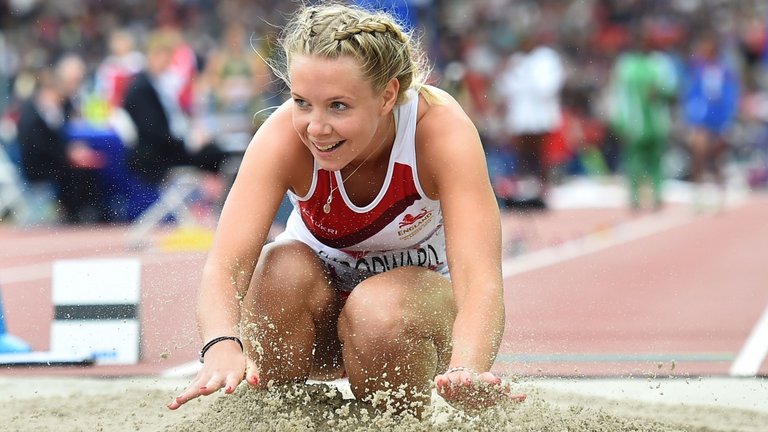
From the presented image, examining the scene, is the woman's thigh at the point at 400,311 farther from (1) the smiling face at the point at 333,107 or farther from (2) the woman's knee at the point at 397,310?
(1) the smiling face at the point at 333,107

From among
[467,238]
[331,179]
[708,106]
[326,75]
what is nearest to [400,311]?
[467,238]

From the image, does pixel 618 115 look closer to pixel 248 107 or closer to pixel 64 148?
pixel 248 107

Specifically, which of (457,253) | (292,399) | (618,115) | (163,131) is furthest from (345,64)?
(618,115)

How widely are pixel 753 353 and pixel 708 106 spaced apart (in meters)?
11.0

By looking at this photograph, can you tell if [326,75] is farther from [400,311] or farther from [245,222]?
[400,311]

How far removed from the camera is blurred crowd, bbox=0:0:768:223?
40.0 ft

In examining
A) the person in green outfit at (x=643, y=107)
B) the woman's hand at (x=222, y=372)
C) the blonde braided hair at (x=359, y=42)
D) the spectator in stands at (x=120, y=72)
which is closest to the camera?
the woman's hand at (x=222, y=372)

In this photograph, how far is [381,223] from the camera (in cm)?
355

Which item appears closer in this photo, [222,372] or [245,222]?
[222,372]

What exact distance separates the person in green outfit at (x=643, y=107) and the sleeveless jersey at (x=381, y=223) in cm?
1058

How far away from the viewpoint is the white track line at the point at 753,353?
5276 mm

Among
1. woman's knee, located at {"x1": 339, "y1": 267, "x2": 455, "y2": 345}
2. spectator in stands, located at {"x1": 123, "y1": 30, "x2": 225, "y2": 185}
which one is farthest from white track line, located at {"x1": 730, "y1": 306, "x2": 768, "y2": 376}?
spectator in stands, located at {"x1": 123, "y1": 30, "x2": 225, "y2": 185}

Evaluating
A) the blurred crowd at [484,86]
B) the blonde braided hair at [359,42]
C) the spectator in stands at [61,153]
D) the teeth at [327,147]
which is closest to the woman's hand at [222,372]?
the teeth at [327,147]

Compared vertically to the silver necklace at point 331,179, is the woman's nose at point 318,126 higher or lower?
higher
